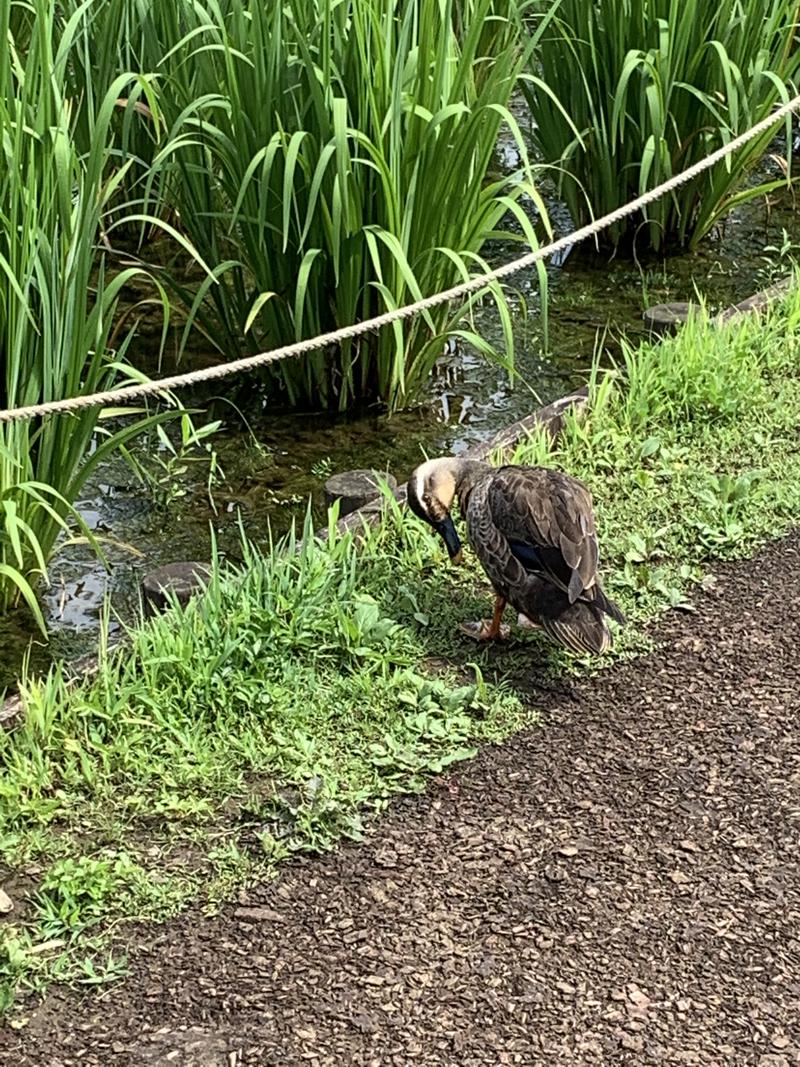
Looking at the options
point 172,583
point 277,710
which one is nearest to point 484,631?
point 277,710

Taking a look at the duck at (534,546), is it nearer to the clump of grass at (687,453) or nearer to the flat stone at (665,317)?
the clump of grass at (687,453)

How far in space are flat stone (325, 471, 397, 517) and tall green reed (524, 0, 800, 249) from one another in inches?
83.3

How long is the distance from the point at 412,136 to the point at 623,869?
2659 millimetres

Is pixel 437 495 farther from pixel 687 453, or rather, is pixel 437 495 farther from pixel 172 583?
pixel 687 453

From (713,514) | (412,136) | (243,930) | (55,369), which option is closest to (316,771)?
(243,930)

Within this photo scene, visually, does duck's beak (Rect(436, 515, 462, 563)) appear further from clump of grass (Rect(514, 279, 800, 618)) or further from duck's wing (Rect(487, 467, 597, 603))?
clump of grass (Rect(514, 279, 800, 618))

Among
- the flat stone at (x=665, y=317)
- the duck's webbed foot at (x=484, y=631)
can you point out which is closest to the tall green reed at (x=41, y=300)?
the duck's webbed foot at (x=484, y=631)

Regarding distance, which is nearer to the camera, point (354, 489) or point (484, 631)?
point (484, 631)

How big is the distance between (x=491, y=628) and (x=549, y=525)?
13.8 inches

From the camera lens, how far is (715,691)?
3.62 meters

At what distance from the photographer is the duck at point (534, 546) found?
3533 millimetres

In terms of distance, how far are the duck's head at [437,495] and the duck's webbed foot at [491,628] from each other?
23 centimetres

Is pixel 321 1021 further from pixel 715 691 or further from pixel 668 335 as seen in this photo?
pixel 668 335

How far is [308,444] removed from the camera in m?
5.13
